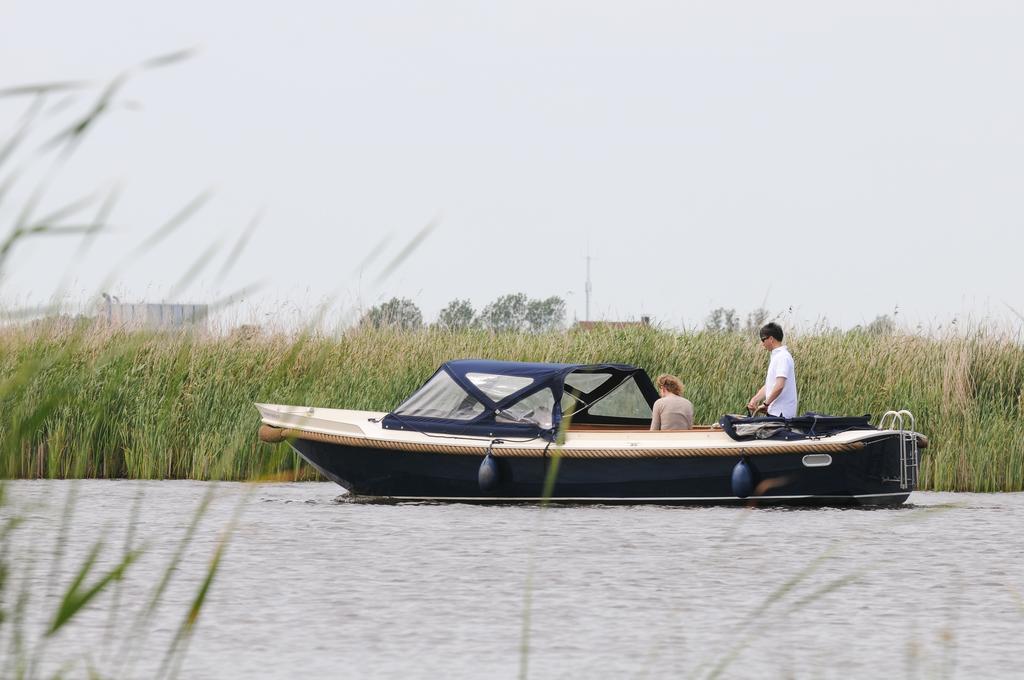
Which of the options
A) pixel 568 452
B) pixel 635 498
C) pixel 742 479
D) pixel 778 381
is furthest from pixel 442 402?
pixel 778 381

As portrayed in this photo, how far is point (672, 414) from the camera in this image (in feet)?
51.3

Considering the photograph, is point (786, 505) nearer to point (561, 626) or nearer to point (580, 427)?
point (580, 427)

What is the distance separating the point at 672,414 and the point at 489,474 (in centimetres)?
193

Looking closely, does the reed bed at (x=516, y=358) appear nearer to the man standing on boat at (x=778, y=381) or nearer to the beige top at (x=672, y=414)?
the man standing on boat at (x=778, y=381)

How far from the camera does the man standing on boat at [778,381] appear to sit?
15.6 metres

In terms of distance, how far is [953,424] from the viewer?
18.2m

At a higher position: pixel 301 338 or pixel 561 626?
pixel 301 338

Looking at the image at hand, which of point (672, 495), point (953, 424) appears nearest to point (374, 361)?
point (672, 495)

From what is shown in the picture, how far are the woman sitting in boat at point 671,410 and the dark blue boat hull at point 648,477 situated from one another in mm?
607

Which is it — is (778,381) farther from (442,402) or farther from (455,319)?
(455,319)

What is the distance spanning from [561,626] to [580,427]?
26.8ft

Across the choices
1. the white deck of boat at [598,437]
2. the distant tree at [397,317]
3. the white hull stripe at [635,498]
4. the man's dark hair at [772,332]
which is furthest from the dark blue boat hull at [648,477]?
the distant tree at [397,317]

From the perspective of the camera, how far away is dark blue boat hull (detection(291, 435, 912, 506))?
15.1 meters

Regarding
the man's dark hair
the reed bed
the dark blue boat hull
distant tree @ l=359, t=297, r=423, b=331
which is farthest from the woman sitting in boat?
distant tree @ l=359, t=297, r=423, b=331
